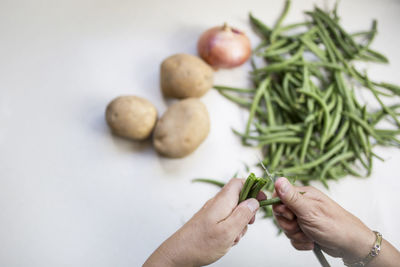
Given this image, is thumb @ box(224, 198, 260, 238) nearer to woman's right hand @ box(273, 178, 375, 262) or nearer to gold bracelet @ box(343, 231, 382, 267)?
woman's right hand @ box(273, 178, 375, 262)

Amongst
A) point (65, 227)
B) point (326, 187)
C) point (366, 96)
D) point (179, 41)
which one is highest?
point (179, 41)

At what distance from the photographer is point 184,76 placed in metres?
1.15

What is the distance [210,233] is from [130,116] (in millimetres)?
547

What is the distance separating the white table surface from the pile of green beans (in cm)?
6

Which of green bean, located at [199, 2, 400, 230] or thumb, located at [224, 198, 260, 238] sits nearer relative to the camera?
thumb, located at [224, 198, 260, 238]

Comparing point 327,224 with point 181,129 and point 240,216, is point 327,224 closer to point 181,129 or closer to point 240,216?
point 240,216

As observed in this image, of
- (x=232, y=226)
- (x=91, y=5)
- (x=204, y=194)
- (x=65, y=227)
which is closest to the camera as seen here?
(x=232, y=226)

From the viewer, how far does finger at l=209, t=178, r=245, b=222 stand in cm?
67

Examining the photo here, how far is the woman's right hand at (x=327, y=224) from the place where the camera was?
70 cm

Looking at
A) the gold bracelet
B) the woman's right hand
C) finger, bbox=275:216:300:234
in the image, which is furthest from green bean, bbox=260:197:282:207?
the gold bracelet

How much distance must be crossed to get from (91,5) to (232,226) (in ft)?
3.27

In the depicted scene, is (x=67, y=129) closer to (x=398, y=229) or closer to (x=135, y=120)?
(x=135, y=120)

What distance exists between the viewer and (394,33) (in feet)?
4.75

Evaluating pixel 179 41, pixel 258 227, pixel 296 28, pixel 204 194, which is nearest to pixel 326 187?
pixel 258 227
